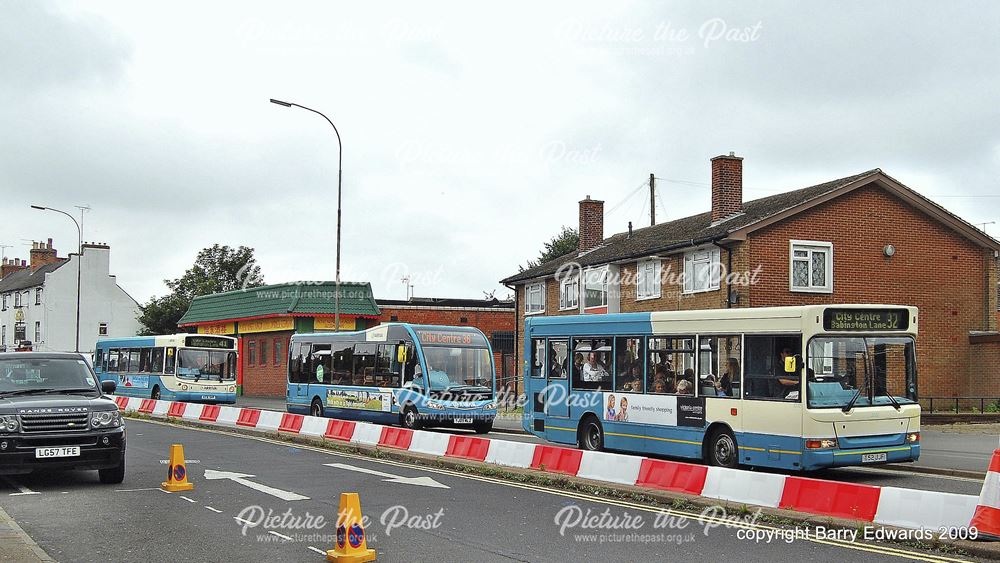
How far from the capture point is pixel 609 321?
18.6 meters

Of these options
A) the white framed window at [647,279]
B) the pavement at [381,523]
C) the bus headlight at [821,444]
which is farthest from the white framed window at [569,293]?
the bus headlight at [821,444]

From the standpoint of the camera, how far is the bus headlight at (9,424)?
43.9ft

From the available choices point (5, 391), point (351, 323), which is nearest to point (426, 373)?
point (5, 391)

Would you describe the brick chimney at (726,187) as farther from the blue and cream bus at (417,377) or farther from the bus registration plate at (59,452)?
the bus registration plate at (59,452)

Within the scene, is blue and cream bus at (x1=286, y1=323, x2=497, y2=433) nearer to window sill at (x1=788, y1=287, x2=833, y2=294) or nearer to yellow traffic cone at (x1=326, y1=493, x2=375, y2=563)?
window sill at (x1=788, y1=287, x2=833, y2=294)

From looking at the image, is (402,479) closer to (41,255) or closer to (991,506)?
(991,506)

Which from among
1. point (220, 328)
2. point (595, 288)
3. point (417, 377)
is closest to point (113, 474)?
point (417, 377)

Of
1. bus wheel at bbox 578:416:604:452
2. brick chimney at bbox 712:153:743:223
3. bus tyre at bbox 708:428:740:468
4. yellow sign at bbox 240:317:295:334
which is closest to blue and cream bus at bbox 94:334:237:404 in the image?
yellow sign at bbox 240:317:295:334

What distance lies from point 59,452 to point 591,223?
33.6m

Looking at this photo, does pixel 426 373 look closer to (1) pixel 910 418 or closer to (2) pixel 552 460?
(2) pixel 552 460

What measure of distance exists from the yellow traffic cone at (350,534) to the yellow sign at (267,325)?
44646mm

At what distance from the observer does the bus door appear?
19625mm

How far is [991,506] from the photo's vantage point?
9023 mm

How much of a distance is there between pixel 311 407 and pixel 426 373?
6508 mm
